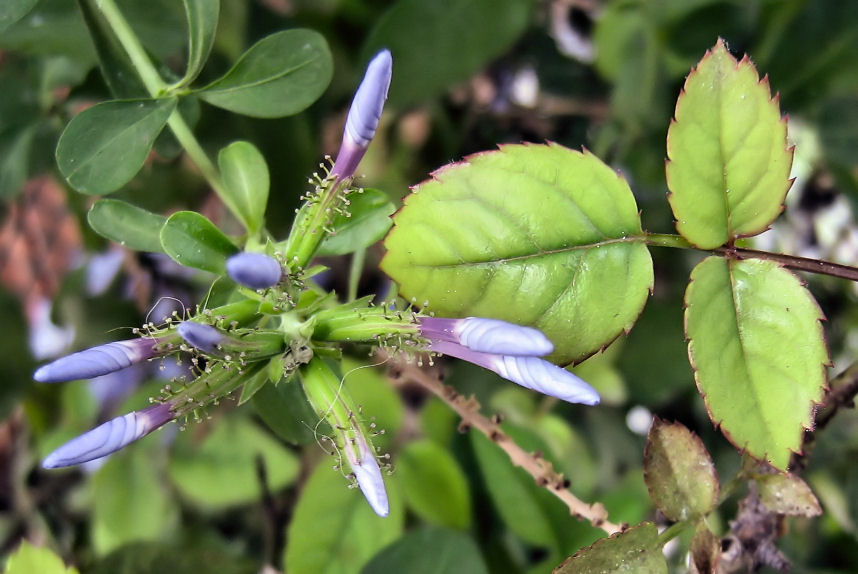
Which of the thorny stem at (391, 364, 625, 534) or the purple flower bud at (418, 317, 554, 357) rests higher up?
the purple flower bud at (418, 317, 554, 357)

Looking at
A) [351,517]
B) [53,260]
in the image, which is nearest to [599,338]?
[351,517]

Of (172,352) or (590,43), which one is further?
(590,43)

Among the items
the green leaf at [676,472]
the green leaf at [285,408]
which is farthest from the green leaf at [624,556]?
the green leaf at [285,408]

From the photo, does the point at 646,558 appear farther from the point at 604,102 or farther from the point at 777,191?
the point at 604,102

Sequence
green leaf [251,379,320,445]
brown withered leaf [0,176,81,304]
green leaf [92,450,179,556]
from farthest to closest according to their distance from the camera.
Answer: brown withered leaf [0,176,81,304] < green leaf [92,450,179,556] < green leaf [251,379,320,445]

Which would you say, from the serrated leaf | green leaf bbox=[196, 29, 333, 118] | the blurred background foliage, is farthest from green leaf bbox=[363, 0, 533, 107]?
the serrated leaf

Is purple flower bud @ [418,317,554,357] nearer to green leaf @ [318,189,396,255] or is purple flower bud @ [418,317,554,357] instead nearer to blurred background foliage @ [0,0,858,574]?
green leaf @ [318,189,396,255]
